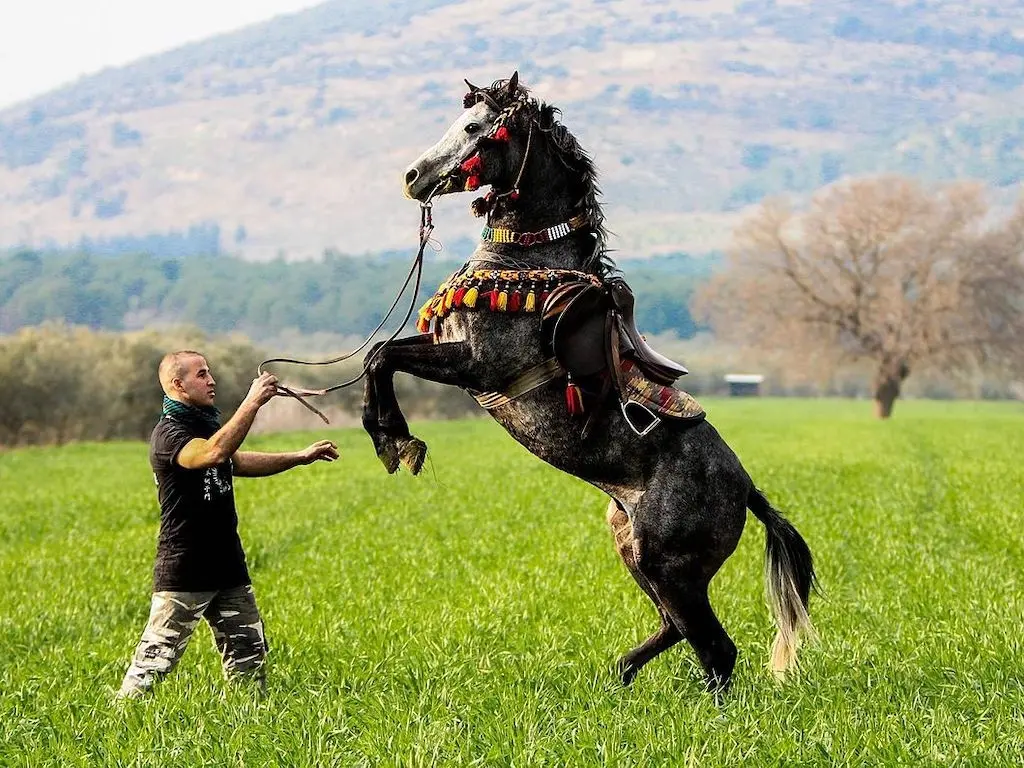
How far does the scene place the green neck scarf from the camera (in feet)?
23.1

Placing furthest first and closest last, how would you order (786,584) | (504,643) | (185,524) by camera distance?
(504,643) → (786,584) → (185,524)

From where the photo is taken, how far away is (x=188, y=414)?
7.05 m

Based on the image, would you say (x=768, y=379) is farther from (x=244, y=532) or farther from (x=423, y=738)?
(x=423, y=738)

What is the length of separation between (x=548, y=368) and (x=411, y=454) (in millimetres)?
863

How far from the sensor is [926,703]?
713cm

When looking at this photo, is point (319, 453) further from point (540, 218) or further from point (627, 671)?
point (627, 671)

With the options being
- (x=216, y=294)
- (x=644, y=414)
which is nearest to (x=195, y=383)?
(x=644, y=414)

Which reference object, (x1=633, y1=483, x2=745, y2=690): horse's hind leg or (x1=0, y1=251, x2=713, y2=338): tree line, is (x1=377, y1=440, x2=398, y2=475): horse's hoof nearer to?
(x1=633, y1=483, x2=745, y2=690): horse's hind leg

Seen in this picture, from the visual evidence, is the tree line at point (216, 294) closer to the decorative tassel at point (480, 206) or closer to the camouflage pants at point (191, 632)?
the camouflage pants at point (191, 632)

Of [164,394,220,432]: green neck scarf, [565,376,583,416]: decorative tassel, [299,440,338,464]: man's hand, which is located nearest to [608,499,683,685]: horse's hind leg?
[565,376,583,416]: decorative tassel

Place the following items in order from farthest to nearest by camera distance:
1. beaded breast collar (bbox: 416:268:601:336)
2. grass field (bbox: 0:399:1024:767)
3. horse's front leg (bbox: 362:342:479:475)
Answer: beaded breast collar (bbox: 416:268:601:336), horse's front leg (bbox: 362:342:479:475), grass field (bbox: 0:399:1024:767)

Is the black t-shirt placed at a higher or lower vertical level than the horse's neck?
lower

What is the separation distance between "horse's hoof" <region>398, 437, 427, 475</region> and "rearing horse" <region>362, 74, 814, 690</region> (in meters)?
0.01

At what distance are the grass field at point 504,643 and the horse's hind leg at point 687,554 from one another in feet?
1.12
